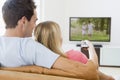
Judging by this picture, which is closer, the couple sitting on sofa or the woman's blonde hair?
the couple sitting on sofa

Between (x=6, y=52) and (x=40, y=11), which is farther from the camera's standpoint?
(x=40, y=11)

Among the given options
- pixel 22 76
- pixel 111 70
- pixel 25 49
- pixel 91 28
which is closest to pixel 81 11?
pixel 91 28

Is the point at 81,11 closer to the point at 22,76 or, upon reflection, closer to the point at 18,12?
the point at 18,12

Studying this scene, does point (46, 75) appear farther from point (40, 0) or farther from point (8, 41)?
point (40, 0)

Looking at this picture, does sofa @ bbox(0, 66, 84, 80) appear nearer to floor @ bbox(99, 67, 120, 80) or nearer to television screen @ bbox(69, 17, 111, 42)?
floor @ bbox(99, 67, 120, 80)

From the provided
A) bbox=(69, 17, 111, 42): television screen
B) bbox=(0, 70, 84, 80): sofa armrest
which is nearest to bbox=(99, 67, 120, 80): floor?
bbox=(69, 17, 111, 42): television screen

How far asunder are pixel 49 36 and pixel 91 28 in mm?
3662

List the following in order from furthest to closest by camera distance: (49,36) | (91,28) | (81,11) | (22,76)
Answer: (81,11), (91,28), (49,36), (22,76)

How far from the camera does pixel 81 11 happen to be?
212 inches

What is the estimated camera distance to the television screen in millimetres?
5027

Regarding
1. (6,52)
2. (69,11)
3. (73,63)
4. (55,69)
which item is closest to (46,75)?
(55,69)

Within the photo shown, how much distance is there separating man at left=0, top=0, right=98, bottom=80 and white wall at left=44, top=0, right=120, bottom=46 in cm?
377

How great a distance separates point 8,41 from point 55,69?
35 centimetres

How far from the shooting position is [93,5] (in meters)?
5.33
